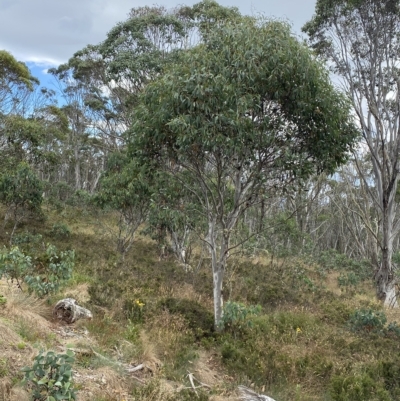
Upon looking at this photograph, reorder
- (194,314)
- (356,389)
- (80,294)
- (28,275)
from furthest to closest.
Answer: (80,294) → (194,314) → (28,275) → (356,389)

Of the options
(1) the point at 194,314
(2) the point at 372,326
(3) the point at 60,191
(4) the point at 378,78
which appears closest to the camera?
(1) the point at 194,314

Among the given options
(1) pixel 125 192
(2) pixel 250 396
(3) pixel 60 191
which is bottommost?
(2) pixel 250 396

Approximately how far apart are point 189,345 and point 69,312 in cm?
191

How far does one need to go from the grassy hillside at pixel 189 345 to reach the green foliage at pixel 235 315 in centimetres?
2

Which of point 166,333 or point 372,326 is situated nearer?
point 166,333

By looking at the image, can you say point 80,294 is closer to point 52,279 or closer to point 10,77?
point 52,279

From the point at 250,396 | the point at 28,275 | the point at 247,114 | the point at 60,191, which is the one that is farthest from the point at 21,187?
the point at 60,191

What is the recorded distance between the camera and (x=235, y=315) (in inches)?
240

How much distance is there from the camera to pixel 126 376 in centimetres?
429

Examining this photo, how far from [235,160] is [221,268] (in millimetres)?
1862

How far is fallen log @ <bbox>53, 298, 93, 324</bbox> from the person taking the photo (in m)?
5.76

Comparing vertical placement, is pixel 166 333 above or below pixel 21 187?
below

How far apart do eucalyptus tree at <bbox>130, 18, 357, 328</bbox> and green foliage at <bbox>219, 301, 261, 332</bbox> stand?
20 centimetres

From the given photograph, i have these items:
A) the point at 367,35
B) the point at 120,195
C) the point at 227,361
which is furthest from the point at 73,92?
the point at 227,361
